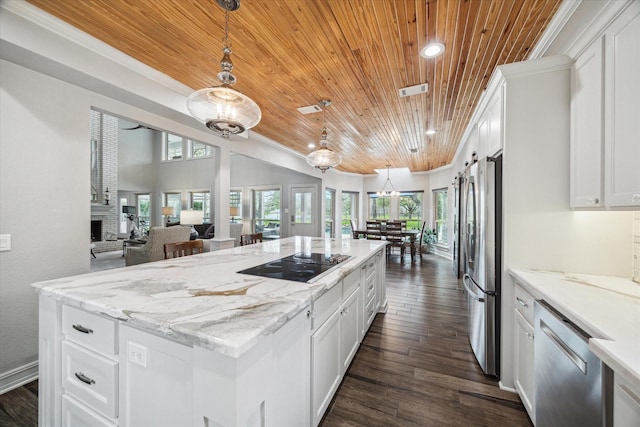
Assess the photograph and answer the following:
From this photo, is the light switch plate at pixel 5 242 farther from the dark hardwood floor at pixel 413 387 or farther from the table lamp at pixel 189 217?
the table lamp at pixel 189 217

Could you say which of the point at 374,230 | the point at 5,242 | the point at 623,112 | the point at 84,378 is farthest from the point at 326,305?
the point at 374,230

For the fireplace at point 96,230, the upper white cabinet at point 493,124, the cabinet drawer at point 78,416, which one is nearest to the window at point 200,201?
the fireplace at point 96,230

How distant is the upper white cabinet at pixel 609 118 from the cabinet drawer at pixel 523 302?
0.64 metres

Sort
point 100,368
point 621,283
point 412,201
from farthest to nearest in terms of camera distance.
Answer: point 412,201
point 621,283
point 100,368

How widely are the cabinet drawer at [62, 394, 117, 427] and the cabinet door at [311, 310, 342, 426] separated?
923 mm

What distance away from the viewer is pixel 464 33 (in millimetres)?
1906

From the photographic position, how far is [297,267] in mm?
1761

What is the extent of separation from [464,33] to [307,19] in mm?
1198

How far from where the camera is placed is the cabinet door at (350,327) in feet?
5.97

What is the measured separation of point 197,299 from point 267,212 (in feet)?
23.5

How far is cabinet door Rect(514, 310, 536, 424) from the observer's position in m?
1.55

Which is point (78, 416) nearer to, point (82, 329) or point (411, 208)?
point (82, 329)

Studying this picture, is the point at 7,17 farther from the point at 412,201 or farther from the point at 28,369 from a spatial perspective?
the point at 412,201

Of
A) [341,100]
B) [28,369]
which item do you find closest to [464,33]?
[341,100]
